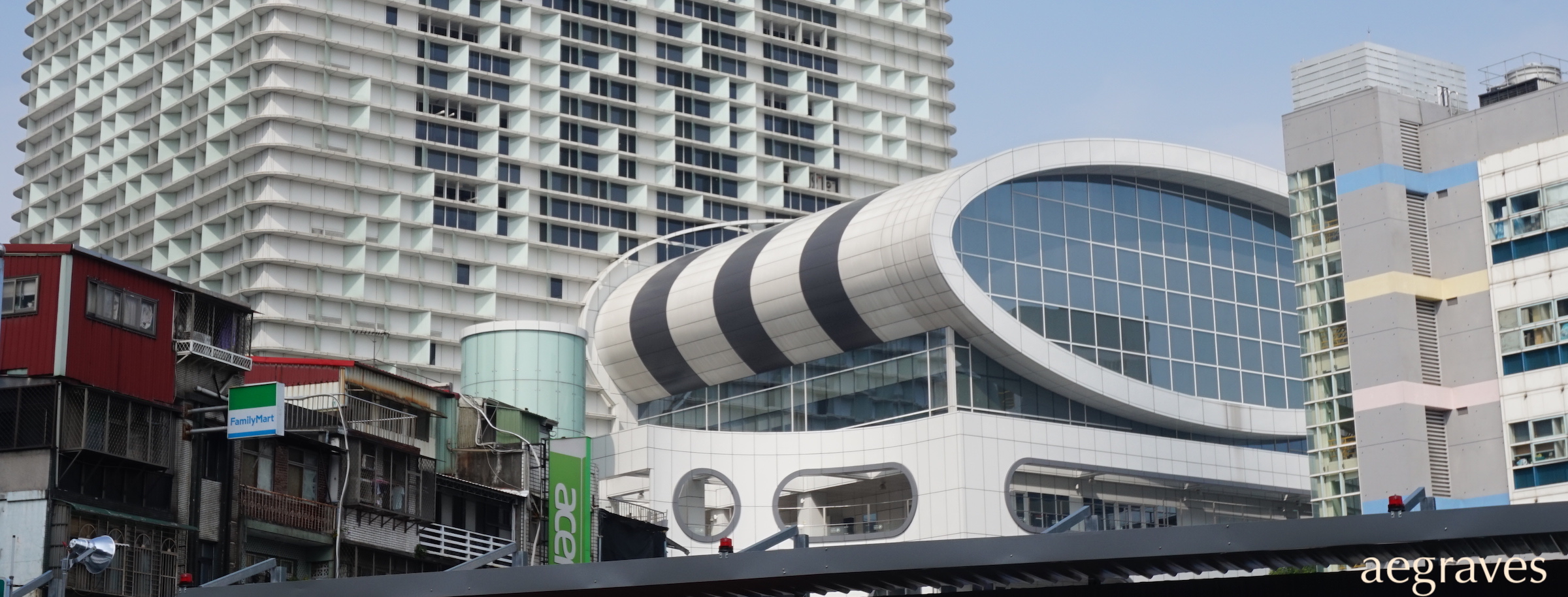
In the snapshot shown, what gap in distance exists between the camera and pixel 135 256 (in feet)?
452

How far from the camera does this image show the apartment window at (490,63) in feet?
446

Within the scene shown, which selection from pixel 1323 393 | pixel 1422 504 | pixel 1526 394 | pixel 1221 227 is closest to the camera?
pixel 1422 504

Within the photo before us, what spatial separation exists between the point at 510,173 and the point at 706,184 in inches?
640

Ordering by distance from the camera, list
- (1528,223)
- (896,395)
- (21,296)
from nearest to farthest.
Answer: (21,296), (1528,223), (896,395)

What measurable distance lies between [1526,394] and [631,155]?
8854 centimetres

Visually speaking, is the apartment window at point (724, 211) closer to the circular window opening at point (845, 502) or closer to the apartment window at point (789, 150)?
the apartment window at point (789, 150)

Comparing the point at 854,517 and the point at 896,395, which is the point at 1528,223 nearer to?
the point at 896,395

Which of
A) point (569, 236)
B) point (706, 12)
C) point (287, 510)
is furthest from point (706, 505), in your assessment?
point (706, 12)

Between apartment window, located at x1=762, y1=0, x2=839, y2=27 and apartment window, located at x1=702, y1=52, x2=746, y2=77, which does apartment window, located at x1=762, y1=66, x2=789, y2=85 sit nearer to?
apartment window, located at x1=702, y1=52, x2=746, y2=77

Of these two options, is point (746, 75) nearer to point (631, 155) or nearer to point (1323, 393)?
point (631, 155)

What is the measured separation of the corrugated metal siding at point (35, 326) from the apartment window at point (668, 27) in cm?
9728

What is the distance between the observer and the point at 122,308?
175ft

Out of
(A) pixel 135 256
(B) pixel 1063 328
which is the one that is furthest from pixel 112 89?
(B) pixel 1063 328

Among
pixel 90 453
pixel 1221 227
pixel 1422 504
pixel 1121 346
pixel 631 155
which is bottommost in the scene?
pixel 1422 504
